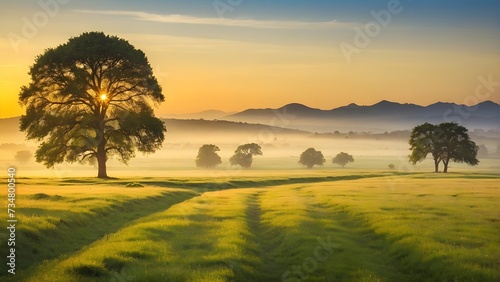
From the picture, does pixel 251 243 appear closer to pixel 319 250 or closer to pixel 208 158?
pixel 319 250

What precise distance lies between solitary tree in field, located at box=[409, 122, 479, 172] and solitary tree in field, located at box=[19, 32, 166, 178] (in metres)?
80.5

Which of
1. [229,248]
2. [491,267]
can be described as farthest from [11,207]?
[491,267]

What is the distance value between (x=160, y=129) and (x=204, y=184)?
12488 millimetres

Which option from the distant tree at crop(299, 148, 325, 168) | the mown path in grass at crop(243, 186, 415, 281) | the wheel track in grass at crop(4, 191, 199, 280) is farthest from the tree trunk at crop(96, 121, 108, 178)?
the distant tree at crop(299, 148, 325, 168)

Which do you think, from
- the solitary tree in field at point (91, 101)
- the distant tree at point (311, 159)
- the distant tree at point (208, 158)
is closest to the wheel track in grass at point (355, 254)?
the solitary tree in field at point (91, 101)

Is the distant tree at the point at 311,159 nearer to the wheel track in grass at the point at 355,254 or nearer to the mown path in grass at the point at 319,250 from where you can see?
the mown path in grass at the point at 319,250

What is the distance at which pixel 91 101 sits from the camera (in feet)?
222

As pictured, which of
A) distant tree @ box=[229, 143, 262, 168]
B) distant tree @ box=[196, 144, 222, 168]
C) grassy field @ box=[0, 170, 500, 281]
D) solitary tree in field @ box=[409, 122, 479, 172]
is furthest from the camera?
distant tree @ box=[229, 143, 262, 168]

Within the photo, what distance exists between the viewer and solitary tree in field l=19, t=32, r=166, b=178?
64688 mm

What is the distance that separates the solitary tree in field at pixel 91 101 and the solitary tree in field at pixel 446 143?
80459 millimetres

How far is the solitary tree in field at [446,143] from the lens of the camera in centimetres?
12649

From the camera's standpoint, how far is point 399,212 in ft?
122

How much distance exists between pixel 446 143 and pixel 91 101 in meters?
94.6

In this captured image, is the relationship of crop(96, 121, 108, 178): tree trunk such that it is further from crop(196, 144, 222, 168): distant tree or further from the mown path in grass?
crop(196, 144, 222, 168): distant tree
